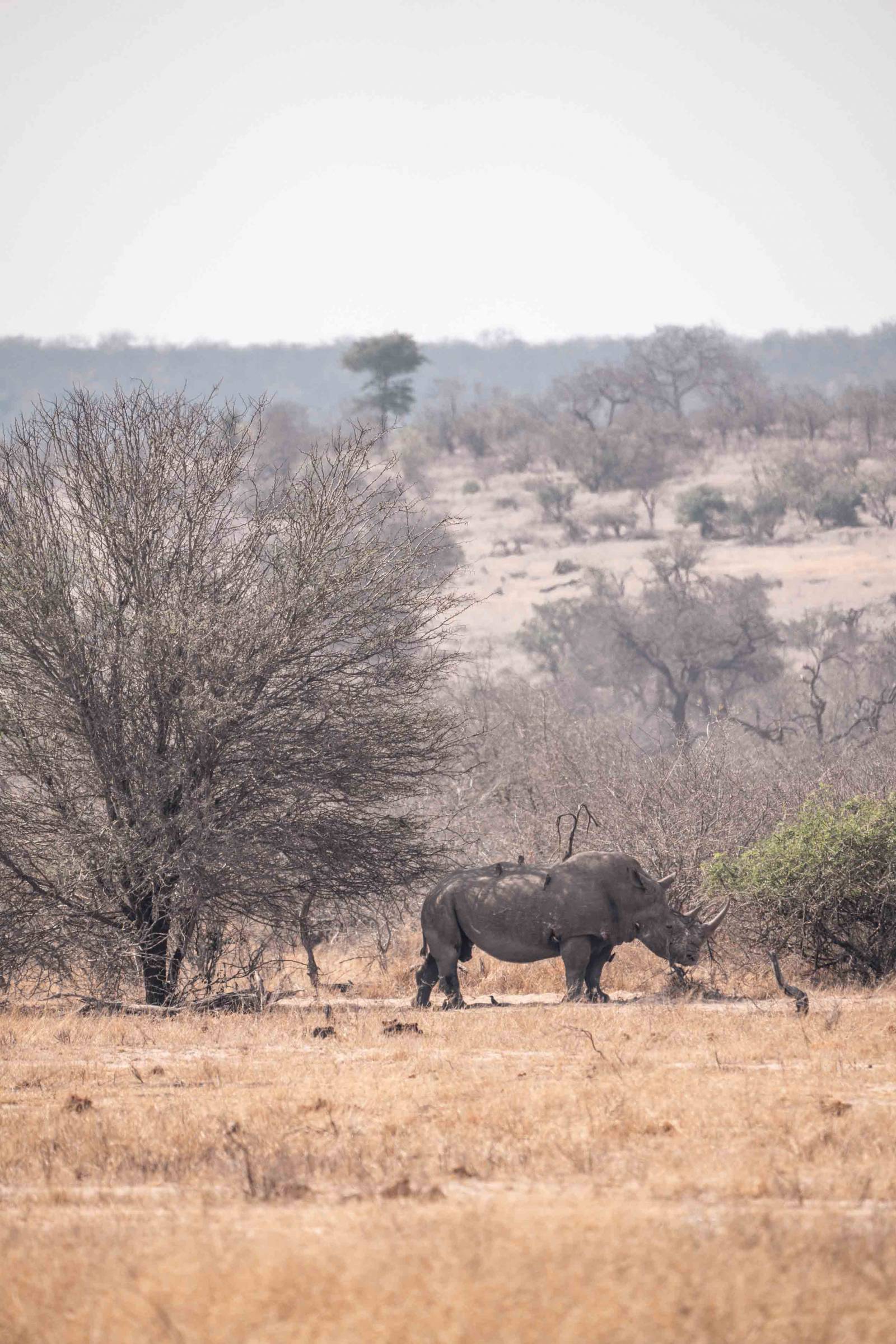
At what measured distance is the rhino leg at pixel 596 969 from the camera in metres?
13.4

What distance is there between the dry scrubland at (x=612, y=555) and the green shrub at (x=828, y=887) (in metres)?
31.3

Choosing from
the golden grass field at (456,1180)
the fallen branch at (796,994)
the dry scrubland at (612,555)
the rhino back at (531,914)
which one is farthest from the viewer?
the dry scrubland at (612,555)

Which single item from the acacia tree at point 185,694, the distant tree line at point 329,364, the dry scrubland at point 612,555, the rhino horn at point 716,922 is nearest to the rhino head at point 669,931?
the rhino horn at point 716,922

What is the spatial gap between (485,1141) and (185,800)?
Result: 6.97 m

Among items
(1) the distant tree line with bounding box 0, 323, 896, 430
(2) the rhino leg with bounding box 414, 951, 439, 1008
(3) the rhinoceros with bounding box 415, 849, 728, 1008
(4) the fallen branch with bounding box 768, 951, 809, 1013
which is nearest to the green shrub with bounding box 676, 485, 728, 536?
(3) the rhinoceros with bounding box 415, 849, 728, 1008

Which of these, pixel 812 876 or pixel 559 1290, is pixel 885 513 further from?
pixel 559 1290

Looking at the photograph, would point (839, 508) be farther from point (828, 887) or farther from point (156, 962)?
point (156, 962)

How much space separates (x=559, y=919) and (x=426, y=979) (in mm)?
1477

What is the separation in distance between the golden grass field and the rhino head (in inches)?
61.3

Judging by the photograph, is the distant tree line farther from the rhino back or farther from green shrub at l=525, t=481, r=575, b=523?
the rhino back

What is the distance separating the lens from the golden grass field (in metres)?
4.63

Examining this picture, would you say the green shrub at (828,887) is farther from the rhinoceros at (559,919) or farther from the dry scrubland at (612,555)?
the dry scrubland at (612,555)

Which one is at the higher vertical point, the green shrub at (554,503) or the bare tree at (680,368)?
the bare tree at (680,368)

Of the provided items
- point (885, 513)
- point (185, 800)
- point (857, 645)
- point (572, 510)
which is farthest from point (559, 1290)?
point (572, 510)
